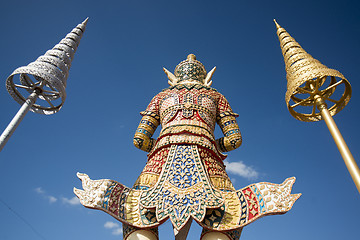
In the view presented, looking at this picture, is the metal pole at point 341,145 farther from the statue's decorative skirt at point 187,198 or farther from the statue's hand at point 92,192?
the statue's hand at point 92,192

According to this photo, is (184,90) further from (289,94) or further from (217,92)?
(289,94)

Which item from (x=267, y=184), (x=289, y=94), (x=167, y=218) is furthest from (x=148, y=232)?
(x=289, y=94)

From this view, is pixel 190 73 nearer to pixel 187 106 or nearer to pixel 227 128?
pixel 187 106

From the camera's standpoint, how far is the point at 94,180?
3727mm

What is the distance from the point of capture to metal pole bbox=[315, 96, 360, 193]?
2432 mm

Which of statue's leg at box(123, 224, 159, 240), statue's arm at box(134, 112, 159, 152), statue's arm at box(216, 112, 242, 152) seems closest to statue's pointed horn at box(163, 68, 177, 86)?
statue's arm at box(134, 112, 159, 152)

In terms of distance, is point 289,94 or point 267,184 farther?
point 267,184

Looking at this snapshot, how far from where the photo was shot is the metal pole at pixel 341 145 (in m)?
2.43

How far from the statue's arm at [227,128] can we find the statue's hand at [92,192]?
1.84m

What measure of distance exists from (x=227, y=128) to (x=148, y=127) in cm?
130

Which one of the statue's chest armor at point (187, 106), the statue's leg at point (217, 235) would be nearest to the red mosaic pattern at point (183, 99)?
the statue's chest armor at point (187, 106)

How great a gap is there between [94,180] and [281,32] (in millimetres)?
3351

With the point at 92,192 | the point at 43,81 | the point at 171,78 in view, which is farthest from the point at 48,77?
the point at 171,78

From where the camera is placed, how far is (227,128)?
181 inches
